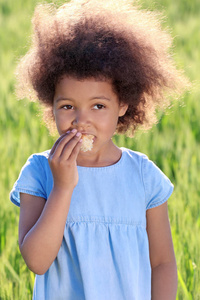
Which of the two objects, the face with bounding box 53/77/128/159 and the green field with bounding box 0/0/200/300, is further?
the green field with bounding box 0/0/200/300

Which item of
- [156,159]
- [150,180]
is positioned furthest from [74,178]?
[156,159]

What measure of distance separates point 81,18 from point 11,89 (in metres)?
3.73

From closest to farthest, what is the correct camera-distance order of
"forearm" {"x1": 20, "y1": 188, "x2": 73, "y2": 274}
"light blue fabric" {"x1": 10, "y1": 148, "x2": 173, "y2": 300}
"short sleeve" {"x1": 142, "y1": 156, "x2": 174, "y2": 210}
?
"forearm" {"x1": 20, "y1": 188, "x2": 73, "y2": 274} < "light blue fabric" {"x1": 10, "y1": 148, "x2": 173, "y2": 300} < "short sleeve" {"x1": 142, "y1": 156, "x2": 174, "y2": 210}

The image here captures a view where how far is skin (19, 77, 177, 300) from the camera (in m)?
1.68

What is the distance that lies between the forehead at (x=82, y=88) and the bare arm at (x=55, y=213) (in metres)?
0.14

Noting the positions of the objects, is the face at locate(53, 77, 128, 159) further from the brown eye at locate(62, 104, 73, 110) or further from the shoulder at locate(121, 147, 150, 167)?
the shoulder at locate(121, 147, 150, 167)

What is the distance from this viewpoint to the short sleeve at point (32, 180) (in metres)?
1.81

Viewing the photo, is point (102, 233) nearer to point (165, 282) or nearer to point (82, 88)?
point (165, 282)

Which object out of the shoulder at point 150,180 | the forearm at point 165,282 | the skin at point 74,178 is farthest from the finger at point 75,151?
the forearm at point 165,282

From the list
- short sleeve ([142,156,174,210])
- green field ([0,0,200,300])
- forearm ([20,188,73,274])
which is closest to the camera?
forearm ([20,188,73,274])

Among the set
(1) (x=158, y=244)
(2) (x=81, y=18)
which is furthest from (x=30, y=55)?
(1) (x=158, y=244)

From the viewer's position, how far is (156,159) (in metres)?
3.93

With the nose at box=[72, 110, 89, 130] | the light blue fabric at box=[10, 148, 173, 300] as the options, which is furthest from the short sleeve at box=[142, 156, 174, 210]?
the nose at box=[72, 110, 89, 130]

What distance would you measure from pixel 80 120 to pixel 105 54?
0.24 m
